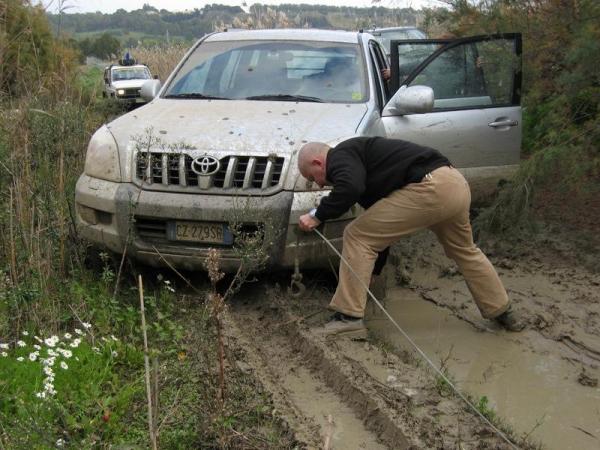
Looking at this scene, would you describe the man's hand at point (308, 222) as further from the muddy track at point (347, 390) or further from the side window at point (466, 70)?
the side window at point (466, 70)

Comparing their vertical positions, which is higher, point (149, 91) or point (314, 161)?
point (149, 91)

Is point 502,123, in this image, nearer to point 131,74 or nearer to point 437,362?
point 437,362

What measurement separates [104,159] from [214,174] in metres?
0.84

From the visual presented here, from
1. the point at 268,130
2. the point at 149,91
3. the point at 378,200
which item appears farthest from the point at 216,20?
the point at 378,200

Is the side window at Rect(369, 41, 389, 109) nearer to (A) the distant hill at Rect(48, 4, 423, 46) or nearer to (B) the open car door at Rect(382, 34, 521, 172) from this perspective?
(B) the open car door at Rect(382, 34, 521, 172)

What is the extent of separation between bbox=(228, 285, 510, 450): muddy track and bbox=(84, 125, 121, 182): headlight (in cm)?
129

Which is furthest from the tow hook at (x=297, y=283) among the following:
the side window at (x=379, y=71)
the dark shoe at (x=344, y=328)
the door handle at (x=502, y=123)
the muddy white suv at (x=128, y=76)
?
the muddy white suv at (x=128, y=76)

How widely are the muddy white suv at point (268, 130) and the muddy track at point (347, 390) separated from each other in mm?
478

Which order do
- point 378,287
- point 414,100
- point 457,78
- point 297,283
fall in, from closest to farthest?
point 297,283 < point 378,287 < point 414,100 < point 457,78

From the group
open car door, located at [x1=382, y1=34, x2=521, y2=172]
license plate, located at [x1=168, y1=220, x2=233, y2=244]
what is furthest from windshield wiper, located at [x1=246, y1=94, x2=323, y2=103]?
license plate, located at [x1=168, y1=220, x2=233, y2=244]

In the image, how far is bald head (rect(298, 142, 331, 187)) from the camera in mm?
4680

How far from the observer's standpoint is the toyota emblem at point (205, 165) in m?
5.18

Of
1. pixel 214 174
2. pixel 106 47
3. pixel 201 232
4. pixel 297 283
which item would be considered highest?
pixel 106 47

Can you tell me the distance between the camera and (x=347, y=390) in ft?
13.4
